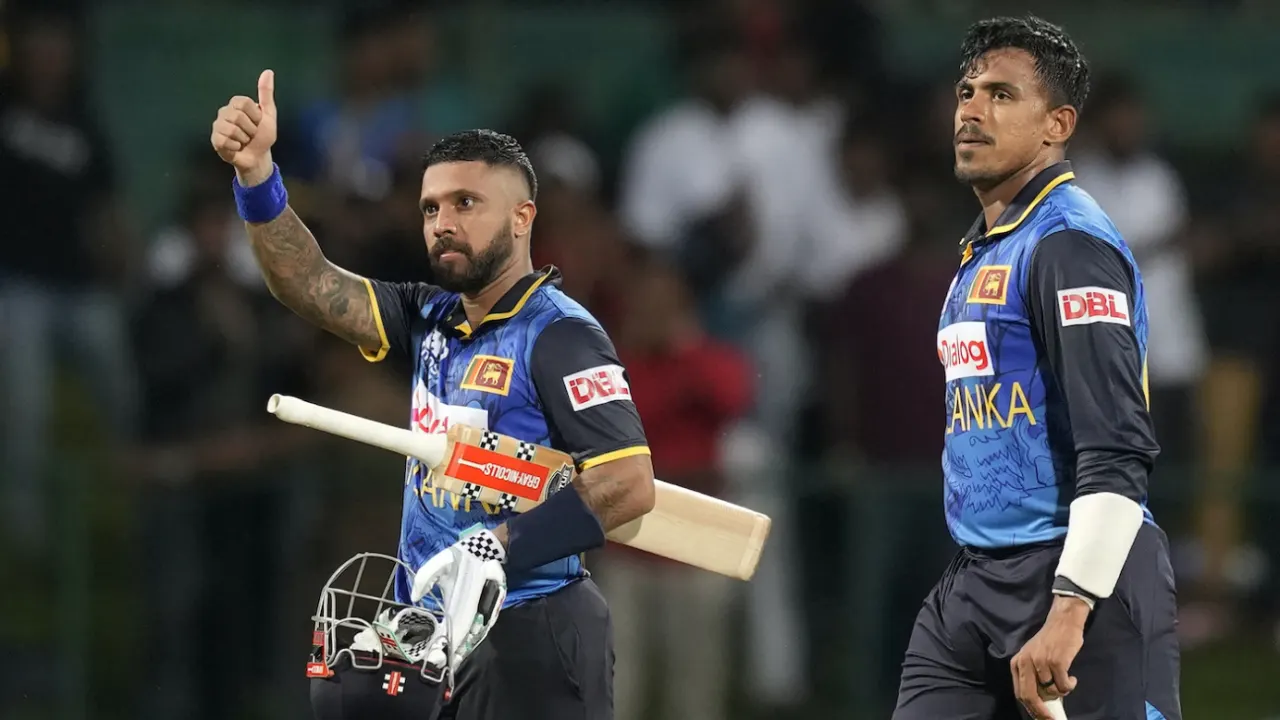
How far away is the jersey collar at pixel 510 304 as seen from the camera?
4895mm

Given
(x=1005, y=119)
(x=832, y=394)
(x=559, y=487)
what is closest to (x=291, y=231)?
(x=559, y=487)

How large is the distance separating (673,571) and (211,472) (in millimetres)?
2303

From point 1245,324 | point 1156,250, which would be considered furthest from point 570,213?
point 1245,324

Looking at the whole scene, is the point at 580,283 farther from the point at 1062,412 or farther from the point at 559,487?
the point at 1062,412

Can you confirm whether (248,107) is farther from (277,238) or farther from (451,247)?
(451,247)

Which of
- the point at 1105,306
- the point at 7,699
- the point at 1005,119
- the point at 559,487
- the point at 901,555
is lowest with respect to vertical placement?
the point at 7,699

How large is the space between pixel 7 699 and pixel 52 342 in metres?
1.82

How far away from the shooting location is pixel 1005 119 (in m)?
4.55

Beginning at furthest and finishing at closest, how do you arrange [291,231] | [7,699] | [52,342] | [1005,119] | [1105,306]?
[52,342]
[7,699]
[291,231]
[1005,119]
[1105,306]

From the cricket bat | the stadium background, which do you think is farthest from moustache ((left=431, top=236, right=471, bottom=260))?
the stadium background

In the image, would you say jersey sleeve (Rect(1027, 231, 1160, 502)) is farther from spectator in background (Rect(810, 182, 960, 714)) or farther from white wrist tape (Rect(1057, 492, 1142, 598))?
spectator in background (Rect(810, 182, 960, 714))

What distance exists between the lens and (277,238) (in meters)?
5.03

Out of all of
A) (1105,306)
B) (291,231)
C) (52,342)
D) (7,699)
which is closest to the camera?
(1105,306)

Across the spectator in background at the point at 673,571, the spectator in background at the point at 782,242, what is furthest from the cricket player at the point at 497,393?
the spectator in background at the point at 782,242
